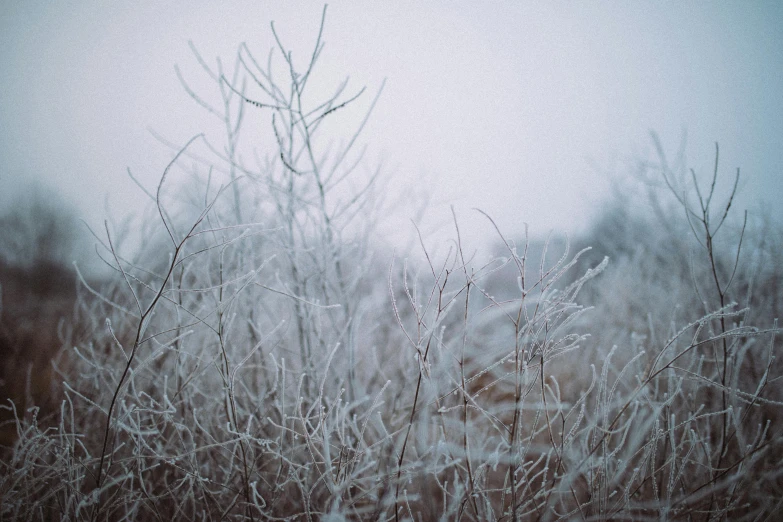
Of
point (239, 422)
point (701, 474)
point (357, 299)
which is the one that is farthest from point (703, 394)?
point (239, 422)

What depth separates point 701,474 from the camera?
183cm

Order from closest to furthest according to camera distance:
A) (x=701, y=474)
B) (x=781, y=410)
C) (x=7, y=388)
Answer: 1. (x=701, y=474)
2. (x=781, y=410)
3. (x=7, y=388)

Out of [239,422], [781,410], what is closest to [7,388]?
[239,422]

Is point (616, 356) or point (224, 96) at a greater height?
point (224, 96)

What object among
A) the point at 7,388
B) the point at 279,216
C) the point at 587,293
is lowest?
the point at 7,388

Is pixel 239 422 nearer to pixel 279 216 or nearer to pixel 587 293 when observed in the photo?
pixel 279 216

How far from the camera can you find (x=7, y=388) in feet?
11.4

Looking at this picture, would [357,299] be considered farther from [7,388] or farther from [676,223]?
[676,223]

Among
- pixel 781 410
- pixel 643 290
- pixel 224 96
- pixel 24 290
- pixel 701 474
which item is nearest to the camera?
pixel 701 474

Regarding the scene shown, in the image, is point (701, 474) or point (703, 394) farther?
point (703, 394)

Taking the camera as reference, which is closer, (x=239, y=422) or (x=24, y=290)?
(x=239, y=422)

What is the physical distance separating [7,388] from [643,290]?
21.4ft

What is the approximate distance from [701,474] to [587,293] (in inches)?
193

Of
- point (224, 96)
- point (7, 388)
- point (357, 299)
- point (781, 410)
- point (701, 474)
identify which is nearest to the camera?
point (701, 474)
